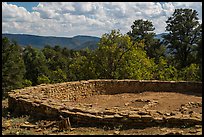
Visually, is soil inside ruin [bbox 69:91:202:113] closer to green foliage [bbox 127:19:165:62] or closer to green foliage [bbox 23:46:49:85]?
green foliage [bbox 127:19:165:62]

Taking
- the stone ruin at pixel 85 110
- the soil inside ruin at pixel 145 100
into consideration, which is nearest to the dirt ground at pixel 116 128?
the soil inside ruin at pixel 145 100

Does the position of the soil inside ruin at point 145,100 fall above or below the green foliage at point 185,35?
below

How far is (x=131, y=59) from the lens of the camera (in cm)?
2230

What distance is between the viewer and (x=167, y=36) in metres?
32.3

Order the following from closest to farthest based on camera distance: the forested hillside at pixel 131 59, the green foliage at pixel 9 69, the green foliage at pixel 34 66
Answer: the forested hillside at pixel 131 59
the green foliage at pixel 9 69
the green foliage at pixel 34 66

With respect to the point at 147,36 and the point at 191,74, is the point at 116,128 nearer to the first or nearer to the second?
the point at 191,74

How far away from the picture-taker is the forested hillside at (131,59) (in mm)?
22203

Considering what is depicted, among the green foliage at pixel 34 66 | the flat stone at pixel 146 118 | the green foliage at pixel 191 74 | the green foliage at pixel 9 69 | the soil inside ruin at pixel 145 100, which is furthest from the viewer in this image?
the green foliage at pixel 34 66

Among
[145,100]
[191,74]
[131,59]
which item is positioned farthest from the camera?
[191,74]

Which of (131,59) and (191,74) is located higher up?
(131,59)

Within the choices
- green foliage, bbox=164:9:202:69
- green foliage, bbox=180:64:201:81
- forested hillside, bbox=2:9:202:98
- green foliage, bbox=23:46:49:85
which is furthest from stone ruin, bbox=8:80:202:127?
green foliage, bbox=23:46:49:85

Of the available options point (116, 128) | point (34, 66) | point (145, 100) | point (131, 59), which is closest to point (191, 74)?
point (131, 59)

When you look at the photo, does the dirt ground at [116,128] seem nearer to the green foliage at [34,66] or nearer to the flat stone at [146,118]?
the flat stone at [146,118]

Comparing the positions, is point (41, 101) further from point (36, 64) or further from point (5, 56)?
point (36, 64)
